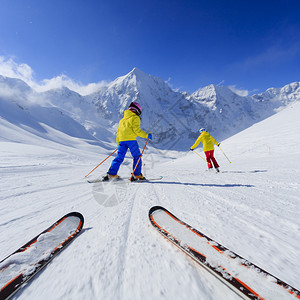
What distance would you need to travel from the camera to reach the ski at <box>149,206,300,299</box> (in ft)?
2.36

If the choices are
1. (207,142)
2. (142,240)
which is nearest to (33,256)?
(142,240)

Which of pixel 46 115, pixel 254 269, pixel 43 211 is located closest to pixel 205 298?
pixel 254 269

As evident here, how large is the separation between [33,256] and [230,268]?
1.26 meters

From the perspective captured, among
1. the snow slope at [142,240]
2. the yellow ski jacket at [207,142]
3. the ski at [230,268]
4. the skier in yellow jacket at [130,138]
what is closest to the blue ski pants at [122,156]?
the skier in yellow jacket at [130,138]

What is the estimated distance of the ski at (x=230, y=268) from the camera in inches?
28.4

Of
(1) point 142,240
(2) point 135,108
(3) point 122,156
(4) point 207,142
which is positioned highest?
(2) point 135,108

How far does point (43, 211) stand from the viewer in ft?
6.04

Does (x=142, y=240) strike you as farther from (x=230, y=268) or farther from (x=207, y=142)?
(x=207, y=142)

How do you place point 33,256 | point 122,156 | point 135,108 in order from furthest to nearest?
1. point 135,108
2. point 122,156
3. point 33,256

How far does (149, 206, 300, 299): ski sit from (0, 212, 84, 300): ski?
78cm

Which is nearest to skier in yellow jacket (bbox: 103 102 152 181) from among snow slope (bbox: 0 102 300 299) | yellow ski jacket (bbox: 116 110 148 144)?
yellow ski jacket (bbox: 116 110 148 144)

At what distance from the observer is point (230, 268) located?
2.86 feet

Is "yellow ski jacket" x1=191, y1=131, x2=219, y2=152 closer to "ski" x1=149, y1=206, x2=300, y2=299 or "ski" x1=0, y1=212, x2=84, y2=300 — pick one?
Result: "ski" x1=149, y1=206, x2=300, y2=299

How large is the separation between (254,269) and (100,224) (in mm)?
1275
